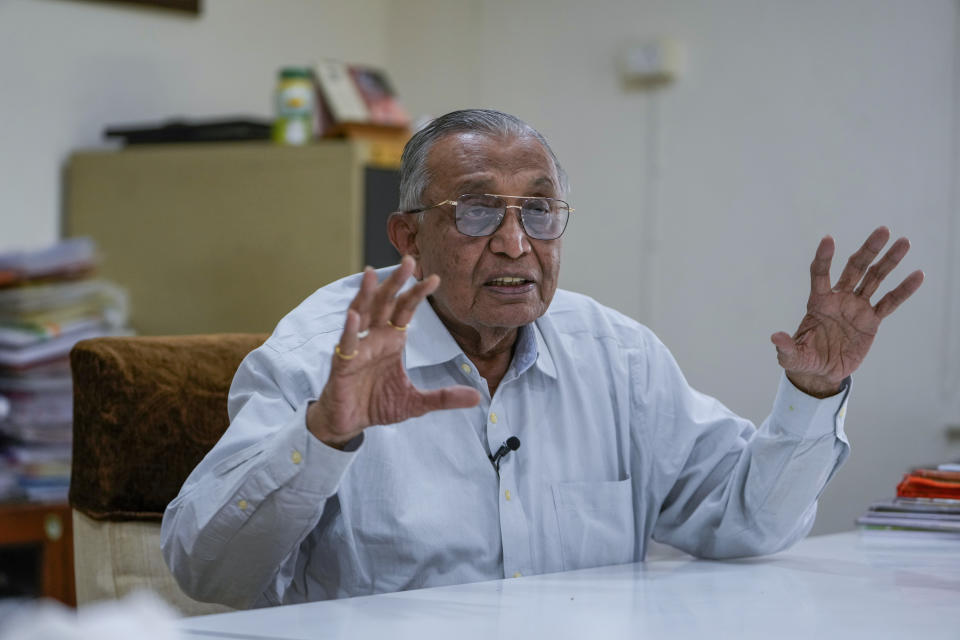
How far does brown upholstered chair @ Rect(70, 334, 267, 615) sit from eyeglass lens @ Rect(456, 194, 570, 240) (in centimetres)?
45

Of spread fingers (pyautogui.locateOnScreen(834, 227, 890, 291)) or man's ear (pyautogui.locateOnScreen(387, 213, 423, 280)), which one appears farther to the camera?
man's ear (pyautogui.locateOnScreen(387, 213, 423, 280))

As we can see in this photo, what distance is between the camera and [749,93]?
3137 millimetres

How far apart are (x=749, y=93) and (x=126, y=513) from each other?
2200 millimetres

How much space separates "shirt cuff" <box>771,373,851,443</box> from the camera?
142 centimetres

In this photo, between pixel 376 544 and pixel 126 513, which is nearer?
pixel 376 544

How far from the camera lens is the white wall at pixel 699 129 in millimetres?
2834

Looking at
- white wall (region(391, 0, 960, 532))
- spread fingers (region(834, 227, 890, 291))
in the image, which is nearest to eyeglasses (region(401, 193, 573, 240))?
spread fingers (region(834, 227, 890, 291))

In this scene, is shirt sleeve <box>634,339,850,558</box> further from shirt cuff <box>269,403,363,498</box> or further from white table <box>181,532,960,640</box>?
shirt cuff <box>269,403,363,498</box>

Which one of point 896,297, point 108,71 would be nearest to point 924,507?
point 896,297

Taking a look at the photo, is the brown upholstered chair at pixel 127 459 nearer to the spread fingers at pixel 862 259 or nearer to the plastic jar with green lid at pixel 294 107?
the spread fingers at pixel 862 259

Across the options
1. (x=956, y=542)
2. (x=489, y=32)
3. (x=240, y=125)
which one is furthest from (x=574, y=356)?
(x=489, y=32)

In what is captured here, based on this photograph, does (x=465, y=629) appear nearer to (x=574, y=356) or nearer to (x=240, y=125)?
(x=574, y=356)

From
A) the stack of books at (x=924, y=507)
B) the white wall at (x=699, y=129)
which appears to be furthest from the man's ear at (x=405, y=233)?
the white wall at (x=699, y=129)

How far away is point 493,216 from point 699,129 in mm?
1847
